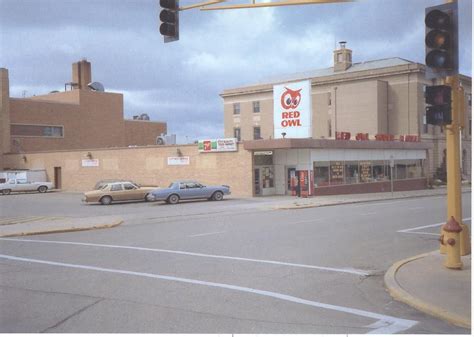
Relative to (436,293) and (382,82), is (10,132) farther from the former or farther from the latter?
(436,293)

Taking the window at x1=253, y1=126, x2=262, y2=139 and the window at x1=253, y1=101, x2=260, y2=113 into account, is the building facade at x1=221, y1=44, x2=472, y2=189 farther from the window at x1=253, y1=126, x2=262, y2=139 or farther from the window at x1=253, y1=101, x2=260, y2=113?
the window at x1=253, y1=101, x2=260, y2=113

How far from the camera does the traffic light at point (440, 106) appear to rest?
8.95m

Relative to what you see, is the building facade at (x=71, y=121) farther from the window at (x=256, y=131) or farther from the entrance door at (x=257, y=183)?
the entrance door at (x=257, y=183)

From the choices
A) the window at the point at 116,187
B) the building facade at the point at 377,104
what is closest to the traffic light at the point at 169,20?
the window at the point at 116,187

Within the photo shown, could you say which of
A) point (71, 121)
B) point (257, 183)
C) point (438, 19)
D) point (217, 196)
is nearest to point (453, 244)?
point (438, 19)

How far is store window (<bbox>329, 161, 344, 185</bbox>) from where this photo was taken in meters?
37.4

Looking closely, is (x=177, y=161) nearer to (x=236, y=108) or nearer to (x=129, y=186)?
(x=129, y=186)

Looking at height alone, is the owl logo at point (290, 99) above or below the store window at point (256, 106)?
below

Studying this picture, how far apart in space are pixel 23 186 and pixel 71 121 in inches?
651

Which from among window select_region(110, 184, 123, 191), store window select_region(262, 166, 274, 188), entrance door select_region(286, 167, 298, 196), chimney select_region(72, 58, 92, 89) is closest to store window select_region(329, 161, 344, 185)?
entrance door select_region(286, 167, 298, 196)

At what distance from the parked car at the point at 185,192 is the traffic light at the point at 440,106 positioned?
77.6 feet

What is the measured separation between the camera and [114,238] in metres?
16.2

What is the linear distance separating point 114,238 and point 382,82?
43.1m

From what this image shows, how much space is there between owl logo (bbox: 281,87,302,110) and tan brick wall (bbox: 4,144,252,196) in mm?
4120
